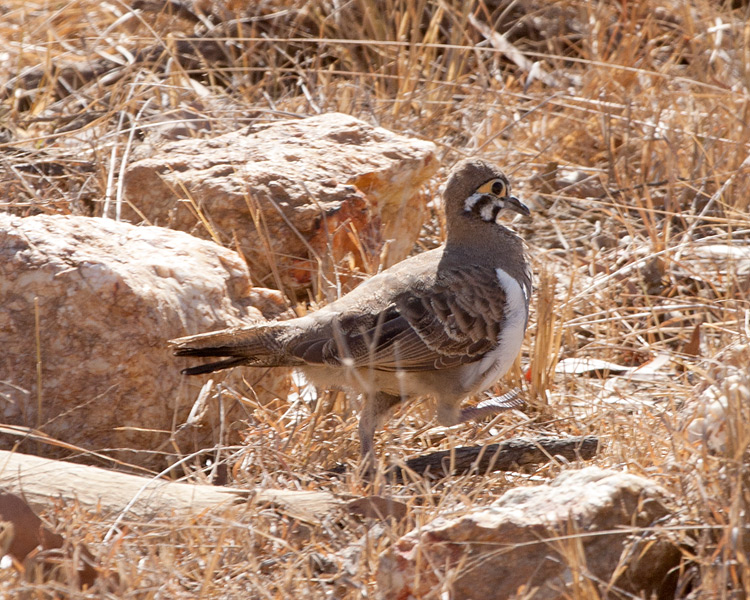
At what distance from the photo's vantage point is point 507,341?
152 inches

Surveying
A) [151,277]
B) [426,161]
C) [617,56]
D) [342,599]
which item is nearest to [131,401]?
[151,277]

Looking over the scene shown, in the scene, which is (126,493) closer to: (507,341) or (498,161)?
(507,341)

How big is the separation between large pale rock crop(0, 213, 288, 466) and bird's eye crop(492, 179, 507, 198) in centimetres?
138

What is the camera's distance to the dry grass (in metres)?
2.71

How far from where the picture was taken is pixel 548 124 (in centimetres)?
623

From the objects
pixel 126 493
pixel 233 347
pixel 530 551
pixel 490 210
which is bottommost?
pixel 126 493

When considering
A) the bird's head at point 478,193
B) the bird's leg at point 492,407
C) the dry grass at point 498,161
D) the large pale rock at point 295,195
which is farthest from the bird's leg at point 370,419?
the bird's head at point 478,193

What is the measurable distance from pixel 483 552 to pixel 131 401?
1.71m

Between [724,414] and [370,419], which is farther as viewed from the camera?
[370,419]

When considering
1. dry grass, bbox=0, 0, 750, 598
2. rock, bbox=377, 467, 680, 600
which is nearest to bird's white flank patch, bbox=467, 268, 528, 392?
dry grass, bbox=0, 0, 750, 598

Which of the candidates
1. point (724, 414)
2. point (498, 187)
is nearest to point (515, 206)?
point (498, 187)

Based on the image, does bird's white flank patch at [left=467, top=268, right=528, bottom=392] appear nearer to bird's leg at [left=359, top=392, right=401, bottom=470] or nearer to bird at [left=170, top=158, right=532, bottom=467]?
bird at [left=170, top=158, right=532, bottom=467]

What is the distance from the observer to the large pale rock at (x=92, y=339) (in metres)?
3.54

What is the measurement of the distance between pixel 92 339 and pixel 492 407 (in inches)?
65.2
